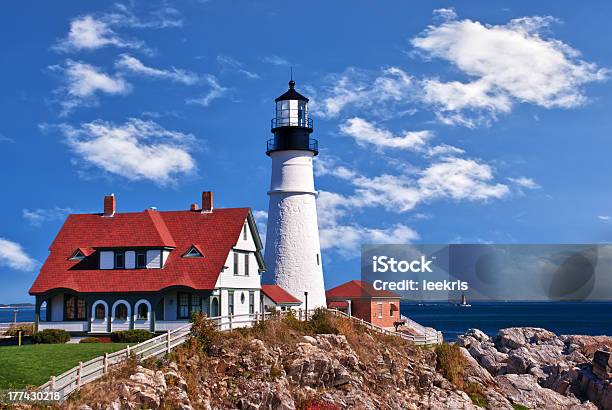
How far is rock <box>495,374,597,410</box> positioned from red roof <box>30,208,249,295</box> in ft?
60.2

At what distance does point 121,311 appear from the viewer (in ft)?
140

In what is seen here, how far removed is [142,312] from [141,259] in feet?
10.3

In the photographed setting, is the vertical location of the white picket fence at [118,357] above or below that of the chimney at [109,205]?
below

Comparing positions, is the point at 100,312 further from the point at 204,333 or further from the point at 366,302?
the point at 366,302

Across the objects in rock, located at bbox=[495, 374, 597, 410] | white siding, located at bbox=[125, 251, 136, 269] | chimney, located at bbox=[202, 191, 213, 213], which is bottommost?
rock, located at bbox=[495, 374, 597, 410]

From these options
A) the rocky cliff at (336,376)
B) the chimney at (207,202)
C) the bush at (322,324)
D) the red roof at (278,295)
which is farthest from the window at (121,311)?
the bush at (322,324)

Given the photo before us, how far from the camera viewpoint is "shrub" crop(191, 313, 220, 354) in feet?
114

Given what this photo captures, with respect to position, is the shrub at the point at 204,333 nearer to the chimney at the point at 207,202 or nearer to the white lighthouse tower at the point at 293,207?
the chimney at the point at 207,202

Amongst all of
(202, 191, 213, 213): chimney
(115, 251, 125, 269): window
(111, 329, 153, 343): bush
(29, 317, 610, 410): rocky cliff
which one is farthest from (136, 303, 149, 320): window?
(29, 317, 610, 410): rocky cliff

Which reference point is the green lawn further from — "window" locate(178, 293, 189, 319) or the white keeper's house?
"window" locate(178, 293, 189, 319)

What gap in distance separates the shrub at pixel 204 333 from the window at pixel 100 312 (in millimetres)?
9165

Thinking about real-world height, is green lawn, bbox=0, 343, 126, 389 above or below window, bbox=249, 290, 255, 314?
below

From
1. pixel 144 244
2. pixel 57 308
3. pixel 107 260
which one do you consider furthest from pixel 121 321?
pixel 144 244

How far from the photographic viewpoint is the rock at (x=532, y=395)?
143ft
